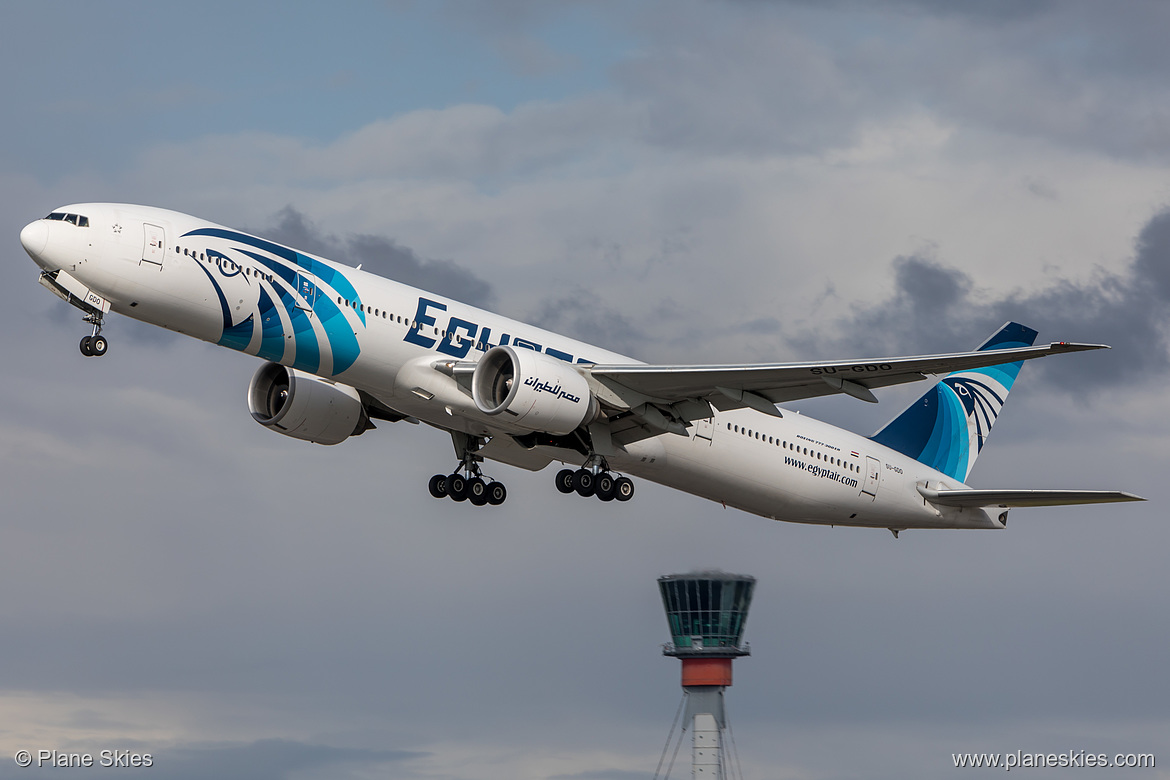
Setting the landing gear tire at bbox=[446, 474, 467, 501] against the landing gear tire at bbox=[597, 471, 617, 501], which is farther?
the landing gear tire at bbox=[446, 474, 467, 501]

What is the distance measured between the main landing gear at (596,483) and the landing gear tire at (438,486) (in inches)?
142

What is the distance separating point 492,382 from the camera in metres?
32.9

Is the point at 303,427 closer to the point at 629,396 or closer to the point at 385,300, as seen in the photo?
the point at 385,300

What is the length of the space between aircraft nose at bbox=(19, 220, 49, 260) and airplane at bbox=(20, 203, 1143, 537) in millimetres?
56

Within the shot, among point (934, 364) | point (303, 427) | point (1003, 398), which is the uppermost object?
point (1003, 398)

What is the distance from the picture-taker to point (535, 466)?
3909cm

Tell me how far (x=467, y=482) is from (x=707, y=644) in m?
51.3

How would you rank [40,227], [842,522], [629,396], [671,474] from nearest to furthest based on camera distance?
1. [40,227]
2. [629,396]
3. [671,474]
4. [842,522]

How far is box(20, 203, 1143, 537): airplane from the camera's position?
3050cm

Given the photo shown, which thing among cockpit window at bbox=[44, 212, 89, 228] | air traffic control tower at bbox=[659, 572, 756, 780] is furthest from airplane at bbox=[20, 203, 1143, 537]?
air traffic control tower at bbox=[659, 572, 756, 780]

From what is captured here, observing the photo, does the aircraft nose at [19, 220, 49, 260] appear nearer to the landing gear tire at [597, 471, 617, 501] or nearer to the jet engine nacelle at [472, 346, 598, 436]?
the jet engine nacelle at [472, 346, 598, 436]

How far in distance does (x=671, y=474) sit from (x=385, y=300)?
919 centimetres

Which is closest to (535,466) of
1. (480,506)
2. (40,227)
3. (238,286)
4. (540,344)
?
(480,506)

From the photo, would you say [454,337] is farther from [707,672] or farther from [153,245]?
[707,672]
